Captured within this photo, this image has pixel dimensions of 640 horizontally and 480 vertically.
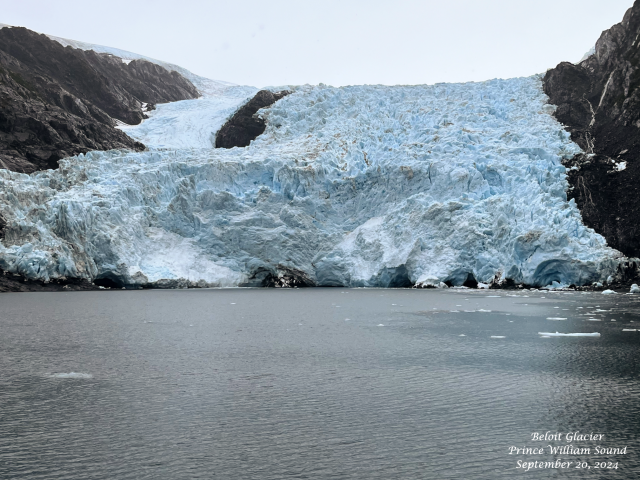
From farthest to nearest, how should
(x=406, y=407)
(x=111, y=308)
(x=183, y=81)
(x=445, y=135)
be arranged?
(x=183, y=81) < (x=445, y=135) < (x=111, y=308) < (x=406, y=407)

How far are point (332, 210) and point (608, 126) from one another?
51.9 feet

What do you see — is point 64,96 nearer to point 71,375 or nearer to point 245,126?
point 245,126

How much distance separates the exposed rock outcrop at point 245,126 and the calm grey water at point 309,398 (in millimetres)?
26186

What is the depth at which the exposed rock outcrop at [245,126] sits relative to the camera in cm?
3788

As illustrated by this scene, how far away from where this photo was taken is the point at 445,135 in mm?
32094

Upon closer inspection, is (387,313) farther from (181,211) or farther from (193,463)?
(181,211)

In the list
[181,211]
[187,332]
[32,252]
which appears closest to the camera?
[187,332]

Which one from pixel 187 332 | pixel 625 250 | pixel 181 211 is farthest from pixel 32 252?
pixel 625 250

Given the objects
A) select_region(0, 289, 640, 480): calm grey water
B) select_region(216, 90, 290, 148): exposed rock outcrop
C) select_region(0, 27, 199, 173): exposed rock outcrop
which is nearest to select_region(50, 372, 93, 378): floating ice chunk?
select_region(0, 289, 640, 480): calm grey water

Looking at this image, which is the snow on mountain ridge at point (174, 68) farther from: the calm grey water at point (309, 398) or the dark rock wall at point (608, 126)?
the calm grey water at point (309, 398)


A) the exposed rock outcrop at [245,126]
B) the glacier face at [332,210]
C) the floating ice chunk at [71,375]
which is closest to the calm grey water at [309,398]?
the floating ice chunk at [71,375]

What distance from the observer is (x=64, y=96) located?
36.8 m

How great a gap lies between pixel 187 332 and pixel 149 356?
2.73 meters

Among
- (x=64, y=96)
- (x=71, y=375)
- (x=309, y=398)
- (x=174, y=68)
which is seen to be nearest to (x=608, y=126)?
(x=309, y=398)
